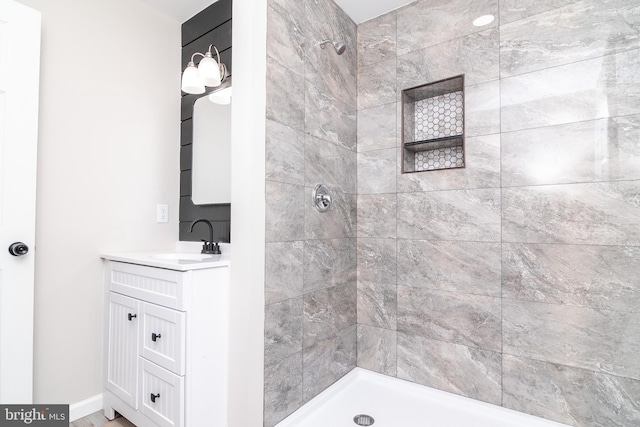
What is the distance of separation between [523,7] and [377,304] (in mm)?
1963

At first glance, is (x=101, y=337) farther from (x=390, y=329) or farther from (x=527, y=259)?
(x=527, y=259)

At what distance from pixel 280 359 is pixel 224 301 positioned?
423 mm

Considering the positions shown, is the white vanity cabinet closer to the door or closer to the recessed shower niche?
the door

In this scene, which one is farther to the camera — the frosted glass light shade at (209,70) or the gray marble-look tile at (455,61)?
the frosted glass light shade at (209,70)

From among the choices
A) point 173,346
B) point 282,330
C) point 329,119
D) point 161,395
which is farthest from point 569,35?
point 161,395

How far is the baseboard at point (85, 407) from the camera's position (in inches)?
73.2

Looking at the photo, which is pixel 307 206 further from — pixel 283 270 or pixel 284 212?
pixel 283 270

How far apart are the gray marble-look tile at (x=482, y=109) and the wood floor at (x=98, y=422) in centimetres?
259

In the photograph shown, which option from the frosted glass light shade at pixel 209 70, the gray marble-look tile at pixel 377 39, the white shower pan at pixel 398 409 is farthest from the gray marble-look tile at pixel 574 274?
the frosted glass light shade at pixel 209 70

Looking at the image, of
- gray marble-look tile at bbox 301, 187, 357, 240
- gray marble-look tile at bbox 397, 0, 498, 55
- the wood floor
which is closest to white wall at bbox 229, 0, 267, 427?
gray marble-look tile at bbox 301, 187, 357, 240

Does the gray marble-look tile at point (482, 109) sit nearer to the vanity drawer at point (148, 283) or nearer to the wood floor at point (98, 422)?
the vanity drawer at point (148, 283)

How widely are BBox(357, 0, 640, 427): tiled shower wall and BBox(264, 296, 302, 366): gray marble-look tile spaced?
2.19ft

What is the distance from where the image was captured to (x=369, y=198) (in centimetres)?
231

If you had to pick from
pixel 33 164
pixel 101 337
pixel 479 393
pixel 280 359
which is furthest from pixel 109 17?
pixel 479 393
